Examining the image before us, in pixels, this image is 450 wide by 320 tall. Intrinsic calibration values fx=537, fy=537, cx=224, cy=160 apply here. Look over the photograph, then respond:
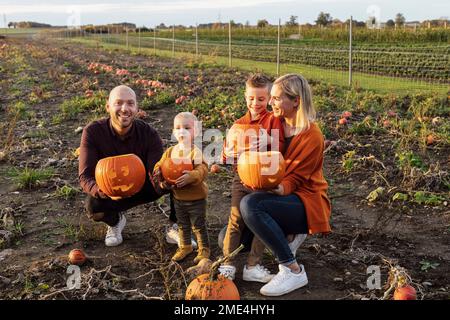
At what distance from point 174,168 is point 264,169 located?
27.6 inches

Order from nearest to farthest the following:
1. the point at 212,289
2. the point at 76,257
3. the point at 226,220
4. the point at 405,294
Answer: the point at 405,294 → the point at 212,289 → the point at 76,257 → the point at 226,220

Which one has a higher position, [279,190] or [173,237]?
[279,190]

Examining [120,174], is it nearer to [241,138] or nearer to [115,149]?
[115,149]

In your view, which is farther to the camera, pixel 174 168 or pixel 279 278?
pixel 174 168

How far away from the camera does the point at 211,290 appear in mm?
3150

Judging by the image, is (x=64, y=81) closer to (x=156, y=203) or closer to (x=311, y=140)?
(x=156, y=203)

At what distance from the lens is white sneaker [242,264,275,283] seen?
3.72 m

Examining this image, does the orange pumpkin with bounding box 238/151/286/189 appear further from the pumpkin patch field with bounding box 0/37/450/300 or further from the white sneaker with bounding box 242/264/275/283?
the pumpkin patch field with bounding box 0/37/450/300

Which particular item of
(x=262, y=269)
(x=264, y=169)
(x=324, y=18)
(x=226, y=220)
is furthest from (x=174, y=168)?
(x=324, y=18)

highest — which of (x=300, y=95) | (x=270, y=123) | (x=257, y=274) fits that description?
(x=300, y=95)

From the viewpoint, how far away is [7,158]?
23.1ft

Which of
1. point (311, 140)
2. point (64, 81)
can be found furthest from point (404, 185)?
point (64, 81)

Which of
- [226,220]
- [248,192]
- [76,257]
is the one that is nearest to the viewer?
[248,192]

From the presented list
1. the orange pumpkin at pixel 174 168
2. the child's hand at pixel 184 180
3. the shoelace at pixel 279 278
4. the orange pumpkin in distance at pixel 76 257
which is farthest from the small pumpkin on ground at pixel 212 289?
the orange pumpkin in distance at pixel 76 257
